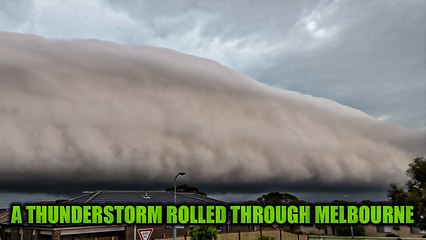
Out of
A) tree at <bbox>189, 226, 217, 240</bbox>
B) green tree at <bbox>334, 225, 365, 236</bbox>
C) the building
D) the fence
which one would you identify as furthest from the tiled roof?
green tree at <bbox>334, 225, 365, 236</bbox>

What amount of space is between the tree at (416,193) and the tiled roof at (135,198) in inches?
1006

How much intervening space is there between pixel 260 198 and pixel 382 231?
4337 centimetres

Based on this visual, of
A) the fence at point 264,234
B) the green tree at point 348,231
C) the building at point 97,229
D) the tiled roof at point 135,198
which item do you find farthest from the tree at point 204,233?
the green tree at point 348,231

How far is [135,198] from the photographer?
5769 cm

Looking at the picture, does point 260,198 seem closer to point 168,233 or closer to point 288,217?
point 168,233

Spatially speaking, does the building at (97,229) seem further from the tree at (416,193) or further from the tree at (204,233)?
the tree at (416,193)

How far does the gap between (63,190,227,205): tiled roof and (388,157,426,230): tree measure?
25.6m

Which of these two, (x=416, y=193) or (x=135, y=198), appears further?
(x=135, y=198)

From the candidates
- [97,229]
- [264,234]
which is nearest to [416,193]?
[264,234]

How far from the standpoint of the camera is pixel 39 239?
141 ft

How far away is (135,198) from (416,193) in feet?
118

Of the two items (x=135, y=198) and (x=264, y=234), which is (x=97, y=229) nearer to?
(x=135, y=198)

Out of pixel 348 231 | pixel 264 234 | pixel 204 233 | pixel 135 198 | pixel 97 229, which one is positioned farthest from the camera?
pixel 348 231

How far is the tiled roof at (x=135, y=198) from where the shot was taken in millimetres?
53000
